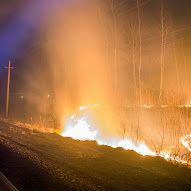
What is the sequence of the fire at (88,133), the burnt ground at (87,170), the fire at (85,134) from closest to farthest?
the burnt ground at (87,170) → the fire at (88,133) → the fire at (85,134)

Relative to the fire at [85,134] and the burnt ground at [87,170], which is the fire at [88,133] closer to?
the fire at [85,134]

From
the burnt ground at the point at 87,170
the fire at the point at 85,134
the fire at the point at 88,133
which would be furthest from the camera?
the fire at the point at 85,134

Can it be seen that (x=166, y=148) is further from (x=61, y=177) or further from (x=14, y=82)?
(x=14, y=82)

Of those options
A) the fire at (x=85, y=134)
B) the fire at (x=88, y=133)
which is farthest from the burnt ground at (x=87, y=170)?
the fire at (x=85, y=134)

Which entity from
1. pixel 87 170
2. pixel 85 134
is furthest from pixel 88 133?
pixel 87 170

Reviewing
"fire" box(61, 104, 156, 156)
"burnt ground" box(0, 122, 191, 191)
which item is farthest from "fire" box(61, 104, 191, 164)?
"burnt ground" box(0, 122, 191, 191)

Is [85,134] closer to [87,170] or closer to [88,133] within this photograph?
[88,133]

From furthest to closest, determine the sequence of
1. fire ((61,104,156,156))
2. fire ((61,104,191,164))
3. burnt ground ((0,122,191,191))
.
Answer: fire ((61,104,156,156)) → fire ((61,104,191,164)) → burnt ground ((0,122,191,191))

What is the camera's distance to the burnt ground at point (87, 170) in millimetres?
5289

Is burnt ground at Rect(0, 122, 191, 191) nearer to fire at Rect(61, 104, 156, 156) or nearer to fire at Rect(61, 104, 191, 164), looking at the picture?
fire at Rect(61, 104, 191, 164)

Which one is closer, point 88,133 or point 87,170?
point 87,170

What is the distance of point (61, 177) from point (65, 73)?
20538mm

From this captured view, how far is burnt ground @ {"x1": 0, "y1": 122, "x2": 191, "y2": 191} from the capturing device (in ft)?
17.4

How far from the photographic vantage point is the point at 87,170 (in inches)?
255
